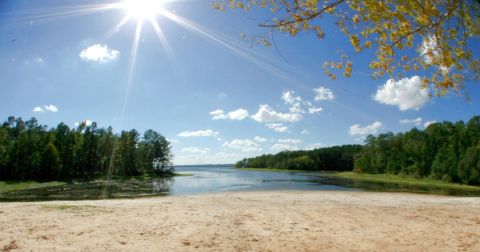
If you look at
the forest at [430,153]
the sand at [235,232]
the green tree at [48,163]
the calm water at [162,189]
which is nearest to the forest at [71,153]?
the green tree at [48,163]

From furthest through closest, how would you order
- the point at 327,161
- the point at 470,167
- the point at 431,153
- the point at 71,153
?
the point at 327,161, the point at 431,153, the point at 71,153, the point at 470,167

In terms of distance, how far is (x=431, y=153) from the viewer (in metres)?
85.6

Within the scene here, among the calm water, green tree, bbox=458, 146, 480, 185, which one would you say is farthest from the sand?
green tree, bbox=458, 146, 480, 185

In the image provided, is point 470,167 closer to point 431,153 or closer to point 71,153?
point 431,153

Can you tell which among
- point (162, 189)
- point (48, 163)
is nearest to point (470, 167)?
point (162, 189)

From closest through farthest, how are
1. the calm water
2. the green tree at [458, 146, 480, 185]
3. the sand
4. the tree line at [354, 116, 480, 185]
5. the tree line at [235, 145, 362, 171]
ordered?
1. the sand
2. the calm water
3. the green tree at [458, 146, 480, 185]
4. the tree line at [354, 116, 480, 185]
5. the tree line at [235, 145, 362, 171]

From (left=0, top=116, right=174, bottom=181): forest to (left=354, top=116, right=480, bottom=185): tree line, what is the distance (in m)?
78.0

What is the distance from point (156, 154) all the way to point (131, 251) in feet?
392

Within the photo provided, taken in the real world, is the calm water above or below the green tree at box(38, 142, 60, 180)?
below

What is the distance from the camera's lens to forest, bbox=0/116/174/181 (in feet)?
208

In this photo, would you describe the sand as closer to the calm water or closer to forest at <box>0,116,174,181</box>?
the calm water

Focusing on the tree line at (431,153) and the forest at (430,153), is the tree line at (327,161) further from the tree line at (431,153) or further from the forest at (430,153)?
the tree line at (431,153)

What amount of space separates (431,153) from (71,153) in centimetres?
9448

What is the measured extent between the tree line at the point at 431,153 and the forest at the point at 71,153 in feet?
256
